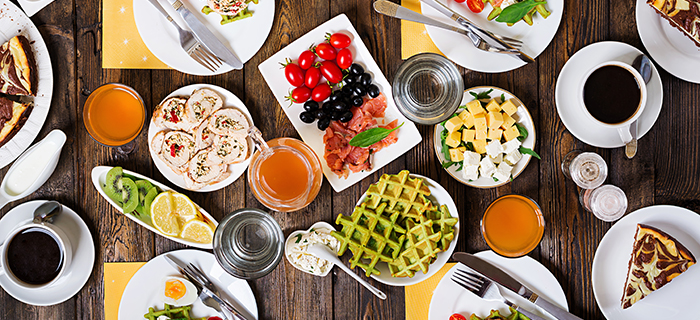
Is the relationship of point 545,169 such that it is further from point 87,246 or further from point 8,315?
point 8,315

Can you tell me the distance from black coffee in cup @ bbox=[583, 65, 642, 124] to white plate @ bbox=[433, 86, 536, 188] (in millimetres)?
254

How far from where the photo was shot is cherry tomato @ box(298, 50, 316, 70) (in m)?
1.55

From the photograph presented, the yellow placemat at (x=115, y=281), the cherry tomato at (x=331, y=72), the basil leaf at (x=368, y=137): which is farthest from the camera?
the yellow placemat at (x=115, y=281)

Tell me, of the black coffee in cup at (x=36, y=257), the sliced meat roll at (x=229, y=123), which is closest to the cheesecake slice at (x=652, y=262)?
the sliced meat roll at (x=229, y=123)

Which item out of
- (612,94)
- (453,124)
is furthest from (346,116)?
(612,94)

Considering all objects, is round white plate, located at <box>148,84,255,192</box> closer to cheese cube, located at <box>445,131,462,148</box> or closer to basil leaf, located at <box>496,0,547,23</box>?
cheese cube, located at <box>445,131,462,148</box>

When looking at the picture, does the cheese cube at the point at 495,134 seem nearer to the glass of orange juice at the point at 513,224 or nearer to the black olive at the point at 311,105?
the glass of orange juice at the point at 513,224

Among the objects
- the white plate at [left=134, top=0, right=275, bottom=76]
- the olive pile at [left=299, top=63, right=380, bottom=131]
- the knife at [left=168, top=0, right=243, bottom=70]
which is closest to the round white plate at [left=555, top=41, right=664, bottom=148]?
the olive pile at [left=299, top=63, right=380, bottom=131]

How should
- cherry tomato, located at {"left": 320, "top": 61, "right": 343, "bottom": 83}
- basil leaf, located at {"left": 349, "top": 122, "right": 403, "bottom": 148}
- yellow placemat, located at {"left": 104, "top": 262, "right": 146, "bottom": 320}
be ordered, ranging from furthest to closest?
yellow placemat, located at {"left": 104, "top": 262, "right": 146, "bottom": 320} < cherry tomato, located at {"left": 320, "top": 61, "right": 343, "bottom": 83} < basil leaf, located at {"left": 349, "top": 122, "right": 403, "bottom": 148}

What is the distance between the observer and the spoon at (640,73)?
1510 millimetres

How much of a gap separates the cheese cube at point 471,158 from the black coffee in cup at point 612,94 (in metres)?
0.51

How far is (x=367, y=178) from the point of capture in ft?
5.36

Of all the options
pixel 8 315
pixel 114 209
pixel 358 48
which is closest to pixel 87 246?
pixel 114 209

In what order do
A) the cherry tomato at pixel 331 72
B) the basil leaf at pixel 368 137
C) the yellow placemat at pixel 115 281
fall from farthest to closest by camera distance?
the yellow placemat at pixel 115 281 → the cherry tomato at pixel 331 72 → the basil leaf at pixel 368 137
